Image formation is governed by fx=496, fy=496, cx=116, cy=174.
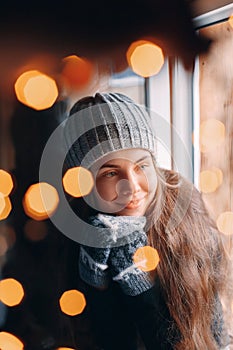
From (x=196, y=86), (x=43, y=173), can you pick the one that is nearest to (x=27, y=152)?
(x=43, y=173)

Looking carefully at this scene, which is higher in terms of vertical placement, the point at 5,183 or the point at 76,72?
the point at 76,72

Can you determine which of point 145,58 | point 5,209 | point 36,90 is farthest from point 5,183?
point 145,58

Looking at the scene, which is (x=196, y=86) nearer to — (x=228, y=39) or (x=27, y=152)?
(x=228, y=39)

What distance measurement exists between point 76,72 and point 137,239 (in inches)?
10.1

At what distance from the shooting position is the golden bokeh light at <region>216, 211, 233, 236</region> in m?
0.78

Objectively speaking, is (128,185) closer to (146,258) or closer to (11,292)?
(146,258)

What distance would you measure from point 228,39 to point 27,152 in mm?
346

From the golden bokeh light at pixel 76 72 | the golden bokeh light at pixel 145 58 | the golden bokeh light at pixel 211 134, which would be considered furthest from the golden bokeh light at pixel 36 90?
the golden bokeh light at pixel 211 134

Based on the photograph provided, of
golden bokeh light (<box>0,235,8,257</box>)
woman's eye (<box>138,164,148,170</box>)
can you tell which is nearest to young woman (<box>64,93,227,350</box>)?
woman's eye (<box>138,164,148,170</box>)

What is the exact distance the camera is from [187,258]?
2.49 feet

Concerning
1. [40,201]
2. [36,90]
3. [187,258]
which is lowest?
[187,258]

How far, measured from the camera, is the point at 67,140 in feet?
2.29

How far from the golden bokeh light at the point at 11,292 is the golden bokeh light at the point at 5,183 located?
0.41 ft

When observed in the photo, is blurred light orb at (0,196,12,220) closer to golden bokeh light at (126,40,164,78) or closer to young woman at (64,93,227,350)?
young woman at (64,93,227,350)
